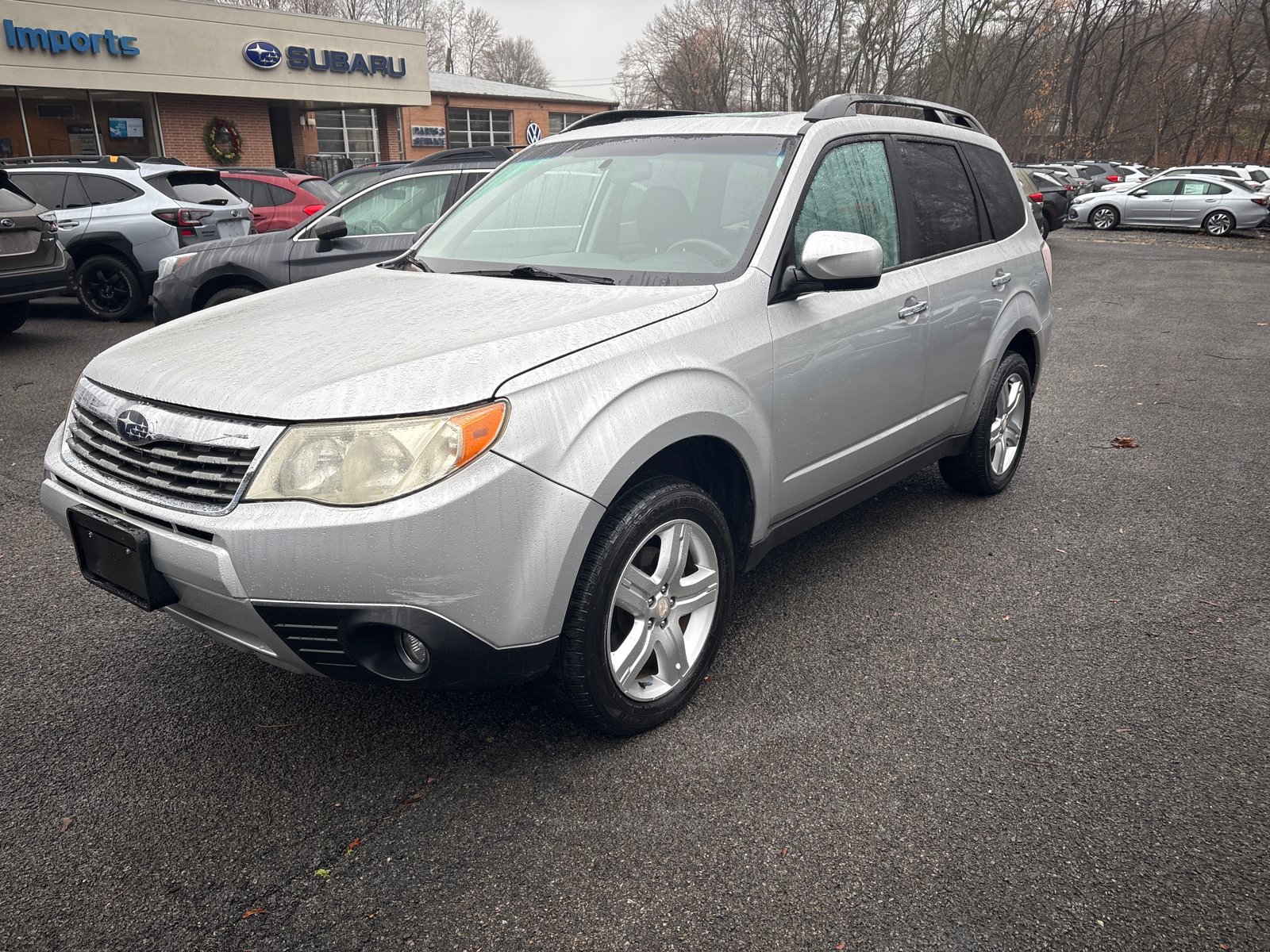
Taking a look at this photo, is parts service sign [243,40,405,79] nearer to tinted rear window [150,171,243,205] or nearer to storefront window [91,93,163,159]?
storefront window [91,93,163,159]

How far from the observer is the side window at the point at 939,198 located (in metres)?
3.82

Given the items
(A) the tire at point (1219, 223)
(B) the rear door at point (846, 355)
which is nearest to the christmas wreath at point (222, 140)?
(A) the tire at point (1219, 223)

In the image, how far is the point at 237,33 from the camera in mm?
26016

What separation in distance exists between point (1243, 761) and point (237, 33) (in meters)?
30.2

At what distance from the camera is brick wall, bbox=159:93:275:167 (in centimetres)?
2573

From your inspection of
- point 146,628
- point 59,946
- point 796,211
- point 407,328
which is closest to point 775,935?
point 59,946

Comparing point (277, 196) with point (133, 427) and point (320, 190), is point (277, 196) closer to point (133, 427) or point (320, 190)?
point (320, 190)

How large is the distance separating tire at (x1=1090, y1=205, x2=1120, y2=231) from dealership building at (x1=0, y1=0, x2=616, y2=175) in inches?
665

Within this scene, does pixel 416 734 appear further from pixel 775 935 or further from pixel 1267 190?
pixel 1267 190

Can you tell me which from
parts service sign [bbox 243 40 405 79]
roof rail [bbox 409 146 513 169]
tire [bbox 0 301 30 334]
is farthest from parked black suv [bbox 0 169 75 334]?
parts service sign [bbox 243 40 405 79]

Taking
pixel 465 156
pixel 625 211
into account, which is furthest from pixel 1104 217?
pixel 625 211

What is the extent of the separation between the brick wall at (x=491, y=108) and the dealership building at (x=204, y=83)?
187 inches

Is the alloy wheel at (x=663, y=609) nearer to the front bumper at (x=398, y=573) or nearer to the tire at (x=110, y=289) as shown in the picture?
the front bumper at (x=398, y=573)

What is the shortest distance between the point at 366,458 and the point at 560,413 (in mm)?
487
